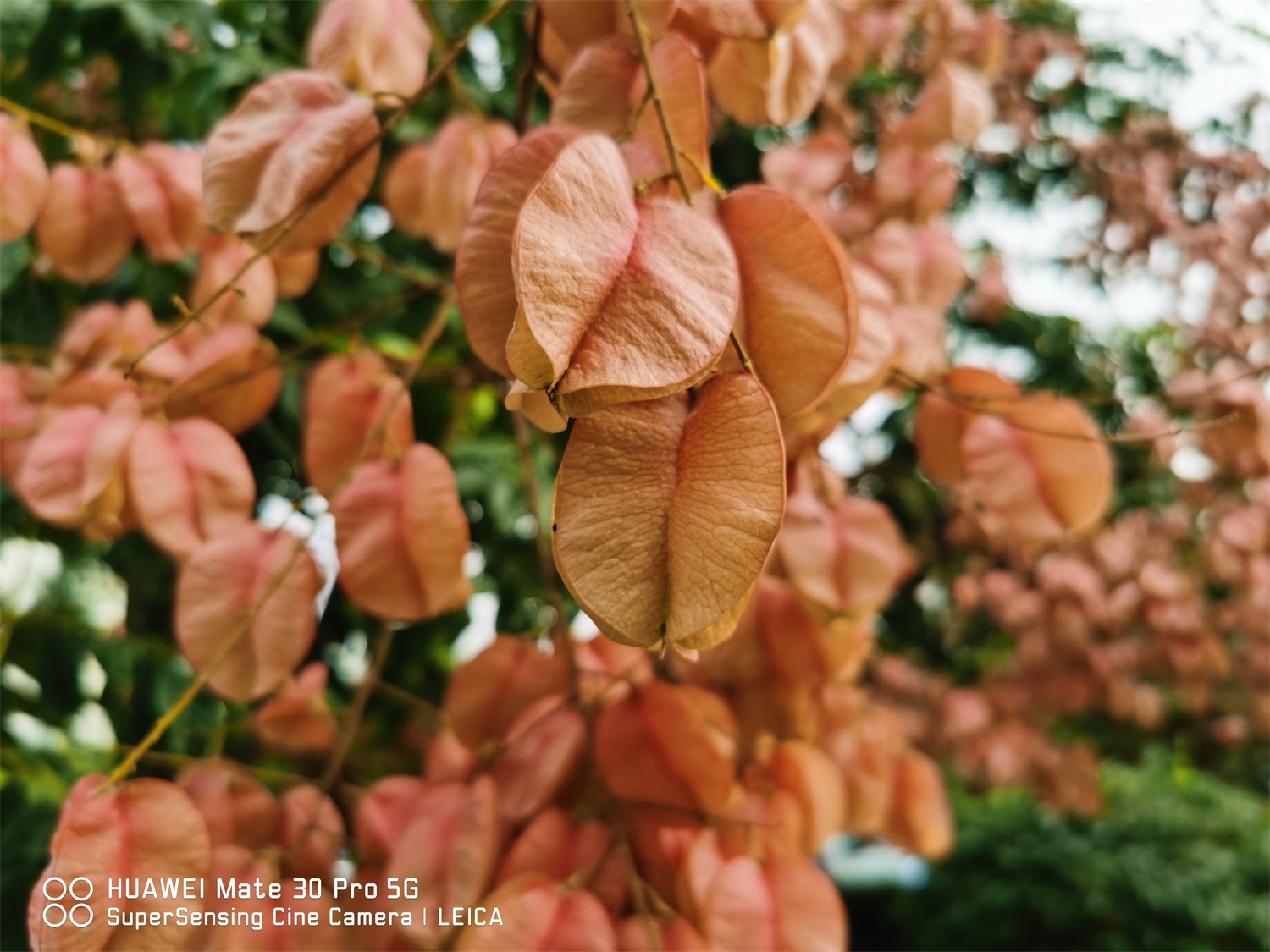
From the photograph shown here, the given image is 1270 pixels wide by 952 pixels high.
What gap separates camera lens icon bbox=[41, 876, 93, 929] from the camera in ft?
1.27

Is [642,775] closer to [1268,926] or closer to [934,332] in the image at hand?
[934,332]

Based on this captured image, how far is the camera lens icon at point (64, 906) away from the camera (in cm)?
39

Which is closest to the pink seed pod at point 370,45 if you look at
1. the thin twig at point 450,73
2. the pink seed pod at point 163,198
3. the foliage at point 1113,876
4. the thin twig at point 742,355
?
the thin twig at point 450,73

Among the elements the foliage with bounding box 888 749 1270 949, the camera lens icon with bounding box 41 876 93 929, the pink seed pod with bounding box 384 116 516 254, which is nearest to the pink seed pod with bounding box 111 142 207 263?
the pink seed pod with bounding box 384 116 516 254

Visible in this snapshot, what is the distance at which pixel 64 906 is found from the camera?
0.39 meters

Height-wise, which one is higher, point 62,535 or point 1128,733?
point 62,535

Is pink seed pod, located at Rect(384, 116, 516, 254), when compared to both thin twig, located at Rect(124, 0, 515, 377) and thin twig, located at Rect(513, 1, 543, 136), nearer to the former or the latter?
thin twig, located at Rect(513, 1, 543, 136)

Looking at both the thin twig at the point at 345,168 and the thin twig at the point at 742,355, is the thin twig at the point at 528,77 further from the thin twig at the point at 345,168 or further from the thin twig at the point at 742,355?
the thin twig at the point at 742,355

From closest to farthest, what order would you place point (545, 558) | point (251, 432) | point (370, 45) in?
1. point (370, 45)
2. point (545, 558)
3. point (251, 432)

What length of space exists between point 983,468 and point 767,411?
12.9 inches

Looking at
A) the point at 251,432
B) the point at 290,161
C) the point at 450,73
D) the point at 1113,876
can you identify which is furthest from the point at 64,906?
the point at 1113,876

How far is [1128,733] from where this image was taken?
2.56 meters

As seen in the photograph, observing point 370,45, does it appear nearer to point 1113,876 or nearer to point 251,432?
point 251,432

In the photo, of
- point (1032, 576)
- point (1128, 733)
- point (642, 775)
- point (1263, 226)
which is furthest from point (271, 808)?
point (1128, 733)
